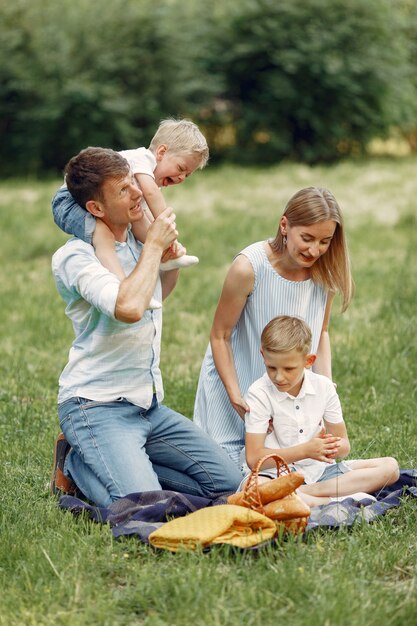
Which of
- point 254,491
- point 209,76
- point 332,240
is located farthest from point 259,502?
point 209,76

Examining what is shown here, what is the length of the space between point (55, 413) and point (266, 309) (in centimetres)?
145

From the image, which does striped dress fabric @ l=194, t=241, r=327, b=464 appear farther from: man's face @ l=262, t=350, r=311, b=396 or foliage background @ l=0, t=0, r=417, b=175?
foliage background @ l=0, t=0, r=417, b=175

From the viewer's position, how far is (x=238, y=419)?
4.62 metres

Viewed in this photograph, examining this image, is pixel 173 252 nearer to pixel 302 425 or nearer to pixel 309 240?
pixel 309 240

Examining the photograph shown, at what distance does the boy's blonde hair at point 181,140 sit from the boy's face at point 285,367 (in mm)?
996

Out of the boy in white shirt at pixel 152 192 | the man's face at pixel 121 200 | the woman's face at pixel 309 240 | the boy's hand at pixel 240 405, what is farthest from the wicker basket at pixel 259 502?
the man's face at pixel 121 200

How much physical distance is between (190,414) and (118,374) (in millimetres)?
1403

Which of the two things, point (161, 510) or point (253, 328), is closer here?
point (161, 510)

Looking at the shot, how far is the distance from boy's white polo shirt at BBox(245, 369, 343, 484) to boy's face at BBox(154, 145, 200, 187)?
1001mm

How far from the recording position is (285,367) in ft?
13.3

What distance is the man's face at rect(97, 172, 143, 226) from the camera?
13.0 feet

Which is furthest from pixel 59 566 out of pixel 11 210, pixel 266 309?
pixel 11 210

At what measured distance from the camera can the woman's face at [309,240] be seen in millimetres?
4309

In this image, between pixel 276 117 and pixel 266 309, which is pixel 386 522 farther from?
pixel 276 117
